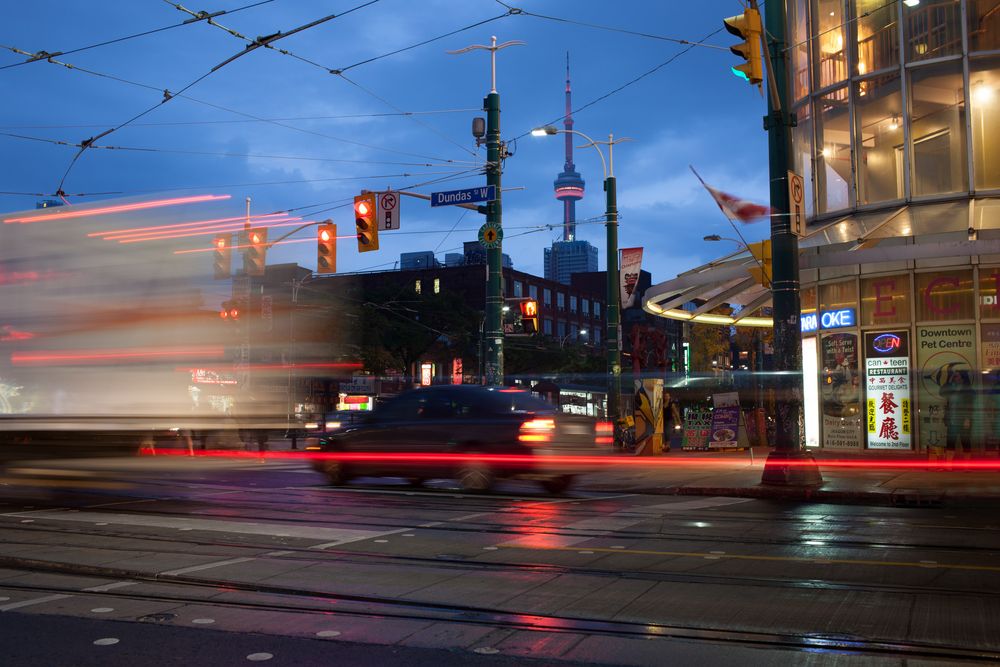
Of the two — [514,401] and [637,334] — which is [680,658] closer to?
[514,401]

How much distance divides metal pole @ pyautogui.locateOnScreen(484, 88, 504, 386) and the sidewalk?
14.5ft

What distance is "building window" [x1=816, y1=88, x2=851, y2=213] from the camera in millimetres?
24109

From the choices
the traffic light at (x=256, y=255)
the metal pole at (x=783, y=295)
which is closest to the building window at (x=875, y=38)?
the metal pole at (x=783, y=295)

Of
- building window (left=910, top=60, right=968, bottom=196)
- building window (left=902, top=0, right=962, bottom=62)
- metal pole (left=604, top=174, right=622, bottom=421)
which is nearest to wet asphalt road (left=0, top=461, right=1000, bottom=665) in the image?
building window (left=910, top=60, right=968, bottom=196)

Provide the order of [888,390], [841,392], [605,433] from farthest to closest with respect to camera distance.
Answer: [605,433]
[841,392]
[888,390]

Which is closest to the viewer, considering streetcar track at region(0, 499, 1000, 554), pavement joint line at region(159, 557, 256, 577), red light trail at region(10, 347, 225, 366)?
pavement joint line at region(159, 557, 256, 577)

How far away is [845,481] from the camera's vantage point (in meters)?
16.1

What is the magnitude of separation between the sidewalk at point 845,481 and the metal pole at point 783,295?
1.60 ft

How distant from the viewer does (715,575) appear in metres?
7.73

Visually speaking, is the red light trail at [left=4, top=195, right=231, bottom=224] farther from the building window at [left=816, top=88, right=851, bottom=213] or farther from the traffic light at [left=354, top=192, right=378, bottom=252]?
the building window at [left=816, top=88, right=851, bottom=213]

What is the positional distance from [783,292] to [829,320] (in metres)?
9.18

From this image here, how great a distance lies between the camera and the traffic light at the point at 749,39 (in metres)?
13.3

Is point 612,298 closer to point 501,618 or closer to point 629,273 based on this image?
point 629,273

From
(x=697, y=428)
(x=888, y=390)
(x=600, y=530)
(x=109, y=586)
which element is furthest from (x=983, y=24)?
(x=109, y=586)
